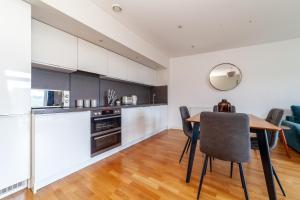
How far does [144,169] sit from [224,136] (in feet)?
4.07

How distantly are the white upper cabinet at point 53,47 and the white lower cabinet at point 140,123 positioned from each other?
1264mm

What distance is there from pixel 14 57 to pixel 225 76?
4316 mm

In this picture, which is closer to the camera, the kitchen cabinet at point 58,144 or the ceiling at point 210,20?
the kitchen cabinet at point 58,144

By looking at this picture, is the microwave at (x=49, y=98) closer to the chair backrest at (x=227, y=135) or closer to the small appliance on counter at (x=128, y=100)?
the small appliance on counter at (x=128, y=100)

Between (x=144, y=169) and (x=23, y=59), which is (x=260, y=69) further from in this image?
(x=23, y=59)

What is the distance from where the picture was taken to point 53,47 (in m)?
2.02

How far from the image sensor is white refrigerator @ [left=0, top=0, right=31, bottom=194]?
1.41 metres

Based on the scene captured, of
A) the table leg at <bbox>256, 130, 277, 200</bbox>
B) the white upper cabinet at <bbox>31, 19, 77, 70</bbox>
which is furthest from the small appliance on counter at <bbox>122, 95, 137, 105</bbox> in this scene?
the table leg at <bbox>256, 130, 277, 200</bbox>

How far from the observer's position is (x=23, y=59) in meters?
1.55

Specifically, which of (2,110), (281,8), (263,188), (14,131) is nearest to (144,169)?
(263,188)

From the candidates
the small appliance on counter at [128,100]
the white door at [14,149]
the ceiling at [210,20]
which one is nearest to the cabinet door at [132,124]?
the small appliance on counter at [128,100]

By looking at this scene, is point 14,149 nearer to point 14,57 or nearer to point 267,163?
point 14,57

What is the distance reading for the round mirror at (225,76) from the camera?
3809mm

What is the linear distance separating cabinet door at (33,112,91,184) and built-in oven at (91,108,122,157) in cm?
10
